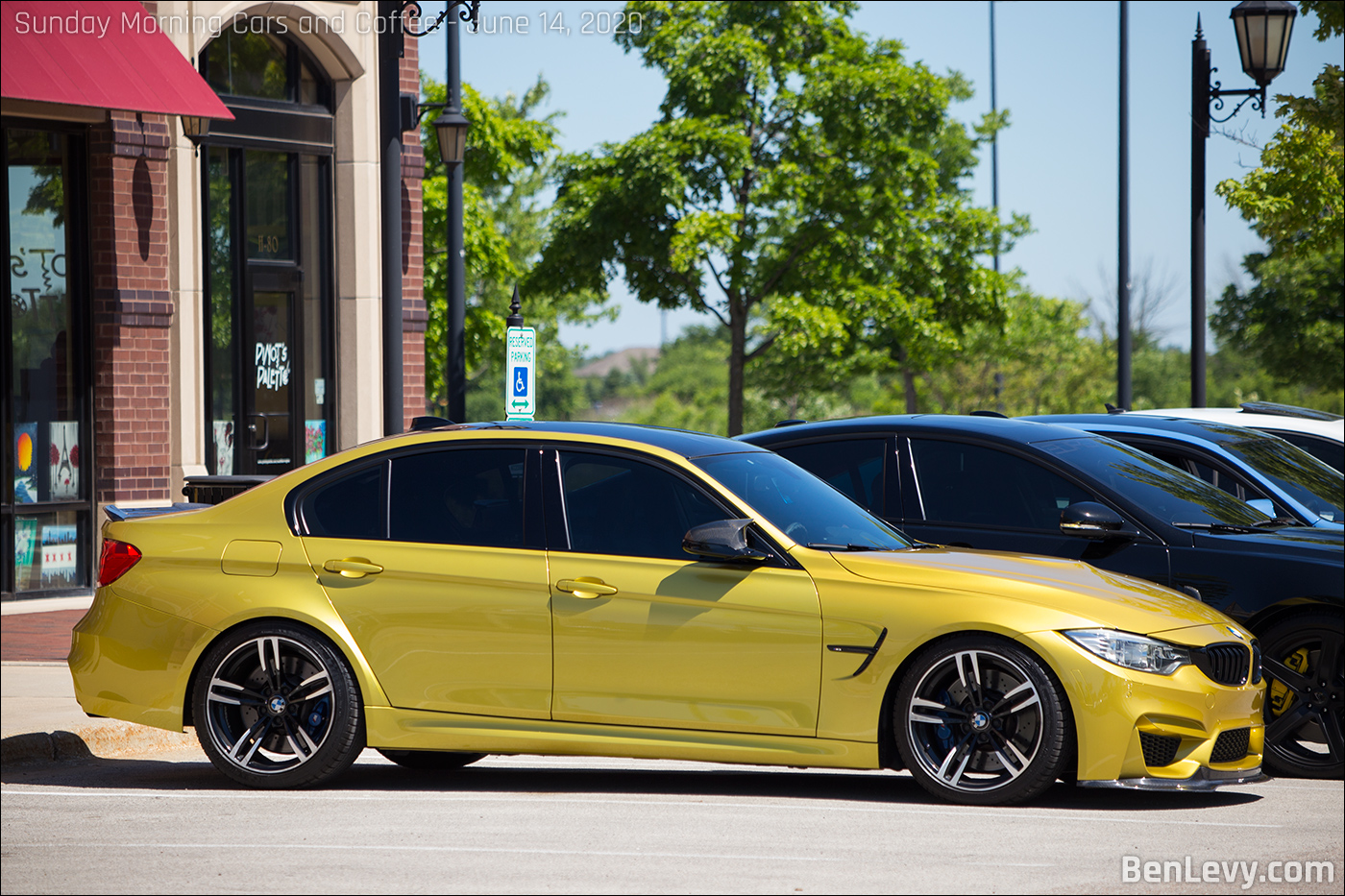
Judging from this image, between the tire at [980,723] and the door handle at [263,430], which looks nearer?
the tire at [980,723]

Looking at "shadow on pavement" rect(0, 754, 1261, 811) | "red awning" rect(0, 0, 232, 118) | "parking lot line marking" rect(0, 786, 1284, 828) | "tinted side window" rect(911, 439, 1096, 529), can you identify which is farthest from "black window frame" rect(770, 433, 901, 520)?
"red awning" rect(0, 0, 232, 118)

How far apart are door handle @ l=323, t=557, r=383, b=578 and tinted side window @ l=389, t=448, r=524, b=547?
17 centimetres

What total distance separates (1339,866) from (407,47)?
1527 centimetres

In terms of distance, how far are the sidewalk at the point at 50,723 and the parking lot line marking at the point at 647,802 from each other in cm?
86

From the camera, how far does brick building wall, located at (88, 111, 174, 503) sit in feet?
50.6

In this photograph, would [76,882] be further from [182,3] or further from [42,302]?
[182,3]

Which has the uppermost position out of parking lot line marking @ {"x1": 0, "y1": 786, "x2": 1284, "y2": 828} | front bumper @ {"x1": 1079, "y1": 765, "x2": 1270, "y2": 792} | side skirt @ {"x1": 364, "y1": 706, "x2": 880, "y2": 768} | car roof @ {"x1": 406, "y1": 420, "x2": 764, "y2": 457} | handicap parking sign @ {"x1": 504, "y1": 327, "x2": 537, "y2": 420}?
handicap parking sign @ {"x1": 504, "y1": 327, "x2": 537, "y2": 420}

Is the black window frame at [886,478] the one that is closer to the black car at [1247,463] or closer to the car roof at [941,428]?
the car roof at [941,428]

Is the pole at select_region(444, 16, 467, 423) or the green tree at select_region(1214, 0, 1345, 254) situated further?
the pole at select_region(444, 16, 467, 423)

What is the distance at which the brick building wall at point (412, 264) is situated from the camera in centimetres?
1858

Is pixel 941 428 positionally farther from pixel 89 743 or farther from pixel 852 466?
pixel 89 743

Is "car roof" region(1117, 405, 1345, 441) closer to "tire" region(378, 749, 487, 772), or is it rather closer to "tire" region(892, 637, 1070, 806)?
"tire" region(892, 637, 1070, 806)

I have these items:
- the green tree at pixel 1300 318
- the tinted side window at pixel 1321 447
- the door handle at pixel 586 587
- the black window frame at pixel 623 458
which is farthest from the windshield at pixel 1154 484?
the green tree at pixel 1300 318

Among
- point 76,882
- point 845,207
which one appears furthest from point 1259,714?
point 845,207
